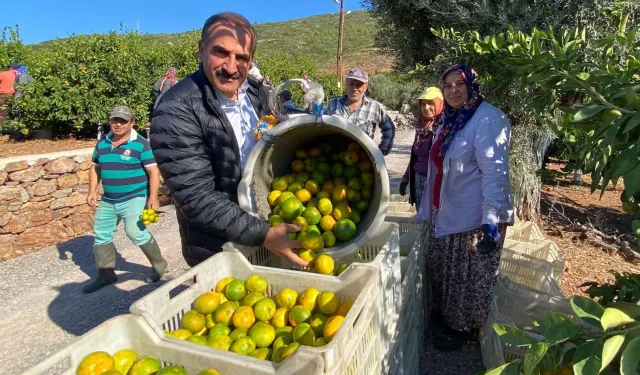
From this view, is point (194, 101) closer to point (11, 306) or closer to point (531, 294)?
point (531, 294)

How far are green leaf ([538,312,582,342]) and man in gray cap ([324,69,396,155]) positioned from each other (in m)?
3.42

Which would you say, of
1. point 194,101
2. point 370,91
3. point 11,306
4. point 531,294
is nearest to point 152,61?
point 11,306

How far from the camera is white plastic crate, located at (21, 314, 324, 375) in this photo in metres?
1.21

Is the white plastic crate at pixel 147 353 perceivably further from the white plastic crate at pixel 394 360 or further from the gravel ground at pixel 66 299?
the gravel ground at pixel 66 299

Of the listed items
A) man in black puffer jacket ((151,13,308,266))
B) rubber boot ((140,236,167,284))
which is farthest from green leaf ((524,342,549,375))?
rubber boot ((140,236,167,284))

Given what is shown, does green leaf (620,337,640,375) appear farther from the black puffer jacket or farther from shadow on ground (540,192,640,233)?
shadow on ground (540,192,640,233)

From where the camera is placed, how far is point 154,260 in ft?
14.5

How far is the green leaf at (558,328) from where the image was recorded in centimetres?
92

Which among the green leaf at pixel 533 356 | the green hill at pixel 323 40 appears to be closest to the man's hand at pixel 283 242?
the green leaf at pixel 533 356

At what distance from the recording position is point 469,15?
15.4 ft

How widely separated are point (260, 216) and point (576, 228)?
16.2ft

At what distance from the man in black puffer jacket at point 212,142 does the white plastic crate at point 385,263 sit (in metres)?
0.19

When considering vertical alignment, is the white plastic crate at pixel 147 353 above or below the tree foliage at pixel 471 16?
below

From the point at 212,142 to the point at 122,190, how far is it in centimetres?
274
